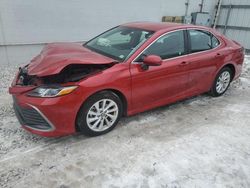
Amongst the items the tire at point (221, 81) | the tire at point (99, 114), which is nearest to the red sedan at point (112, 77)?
the tire at point (99, 114)

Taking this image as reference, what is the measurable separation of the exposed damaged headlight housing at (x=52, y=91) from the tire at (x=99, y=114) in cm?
30

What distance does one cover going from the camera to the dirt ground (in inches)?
101

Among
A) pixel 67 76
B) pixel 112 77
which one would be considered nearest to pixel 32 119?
pixel 67 76

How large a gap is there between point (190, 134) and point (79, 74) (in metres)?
1.82

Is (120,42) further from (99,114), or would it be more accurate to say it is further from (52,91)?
(52,91)

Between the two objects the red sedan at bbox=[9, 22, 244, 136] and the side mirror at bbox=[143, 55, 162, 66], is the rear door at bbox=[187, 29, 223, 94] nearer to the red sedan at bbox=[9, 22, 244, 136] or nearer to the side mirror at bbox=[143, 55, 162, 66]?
the red sedan at bbox=[9, 22, 244, 136]

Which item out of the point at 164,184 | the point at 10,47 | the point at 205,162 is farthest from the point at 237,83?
the point at 10,47

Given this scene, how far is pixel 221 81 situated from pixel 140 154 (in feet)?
8.99

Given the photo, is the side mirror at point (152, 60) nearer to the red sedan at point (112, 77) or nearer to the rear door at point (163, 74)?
the red sedan at point (112, 77)

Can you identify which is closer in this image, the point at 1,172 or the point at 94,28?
the point at 1,172

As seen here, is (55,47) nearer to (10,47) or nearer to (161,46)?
(161,46)

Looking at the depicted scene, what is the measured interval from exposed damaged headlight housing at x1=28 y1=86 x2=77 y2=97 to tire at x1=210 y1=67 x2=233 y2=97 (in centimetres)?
305

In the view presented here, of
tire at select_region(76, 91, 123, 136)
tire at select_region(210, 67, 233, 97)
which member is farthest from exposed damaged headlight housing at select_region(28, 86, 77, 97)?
tire at select_region(210, 67, 233, 97)

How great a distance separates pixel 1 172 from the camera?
257cm
